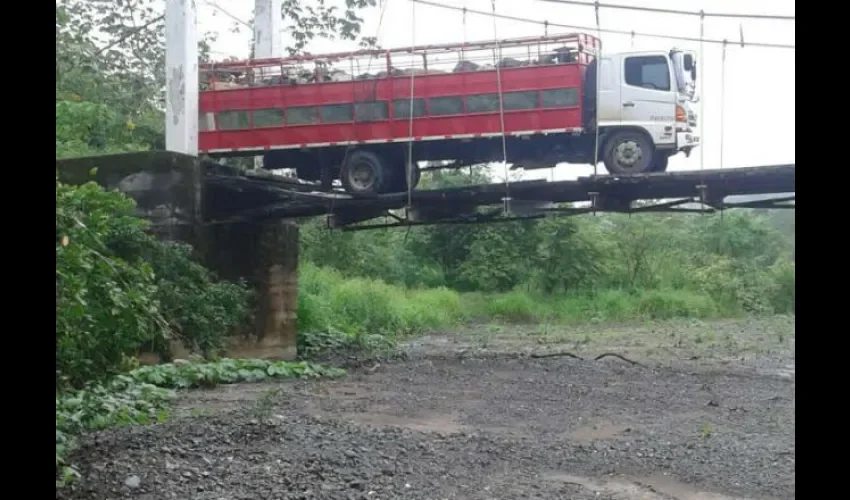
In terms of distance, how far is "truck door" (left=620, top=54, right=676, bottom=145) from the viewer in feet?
39.6

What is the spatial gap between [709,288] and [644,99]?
31.3 feet

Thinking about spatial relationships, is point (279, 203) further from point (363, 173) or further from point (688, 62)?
point (688, 62)

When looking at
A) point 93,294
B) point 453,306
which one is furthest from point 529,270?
point 93,294

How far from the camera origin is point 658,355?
14.8m

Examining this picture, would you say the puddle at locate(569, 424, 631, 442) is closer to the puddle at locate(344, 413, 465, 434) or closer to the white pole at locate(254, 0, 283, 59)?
the puddle at locate(344, 413, 465, 434)

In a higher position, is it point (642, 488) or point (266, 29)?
point (266, 29)

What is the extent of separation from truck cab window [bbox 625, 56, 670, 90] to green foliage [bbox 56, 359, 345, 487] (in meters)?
5.57

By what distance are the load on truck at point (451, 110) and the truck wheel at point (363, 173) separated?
20 mm

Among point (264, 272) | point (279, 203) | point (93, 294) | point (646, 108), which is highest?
point (646, 108)

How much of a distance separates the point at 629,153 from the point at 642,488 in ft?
23.7

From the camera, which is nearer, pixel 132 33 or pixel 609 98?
pixel 609 98

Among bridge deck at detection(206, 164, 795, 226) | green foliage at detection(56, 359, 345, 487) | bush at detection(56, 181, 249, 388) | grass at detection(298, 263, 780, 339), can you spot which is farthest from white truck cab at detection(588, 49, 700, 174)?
bush at detection(56, 181, 249, 388)

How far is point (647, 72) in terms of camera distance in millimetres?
12320
